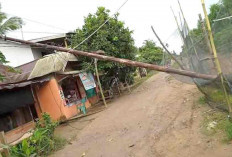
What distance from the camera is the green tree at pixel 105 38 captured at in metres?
16.3

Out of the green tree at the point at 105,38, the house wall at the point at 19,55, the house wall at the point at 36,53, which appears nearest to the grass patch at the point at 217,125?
the green tree at the point at 105,38

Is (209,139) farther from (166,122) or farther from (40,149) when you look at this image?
(40,149)

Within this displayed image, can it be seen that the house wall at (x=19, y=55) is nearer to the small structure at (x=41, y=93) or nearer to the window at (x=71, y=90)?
the small structure at (x=41, y=93)

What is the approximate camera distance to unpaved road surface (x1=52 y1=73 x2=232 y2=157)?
20.6 feet

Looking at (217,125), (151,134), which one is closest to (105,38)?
(151,134)

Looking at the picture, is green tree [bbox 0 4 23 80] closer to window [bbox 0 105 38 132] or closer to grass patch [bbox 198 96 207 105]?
window [bbox 0 105 38 132]

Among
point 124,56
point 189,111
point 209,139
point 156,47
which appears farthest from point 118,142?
point 156,47

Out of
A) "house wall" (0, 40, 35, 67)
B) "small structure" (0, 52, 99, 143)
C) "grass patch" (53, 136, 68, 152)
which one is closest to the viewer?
"grass patch" (53, 136, 68, 152)

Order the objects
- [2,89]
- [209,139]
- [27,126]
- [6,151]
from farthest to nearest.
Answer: [27,126]
[2,89]
[6,151]
[209,139]

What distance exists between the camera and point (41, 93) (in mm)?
14586

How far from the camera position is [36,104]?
14.3 m

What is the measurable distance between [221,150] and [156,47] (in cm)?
3744

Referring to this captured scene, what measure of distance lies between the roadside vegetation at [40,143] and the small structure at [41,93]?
1.27 metres

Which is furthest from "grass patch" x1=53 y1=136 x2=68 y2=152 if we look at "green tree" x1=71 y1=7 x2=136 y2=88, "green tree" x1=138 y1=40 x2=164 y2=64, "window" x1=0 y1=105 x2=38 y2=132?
"green tree" x1=138 y1=40 x2=164 y2=64
